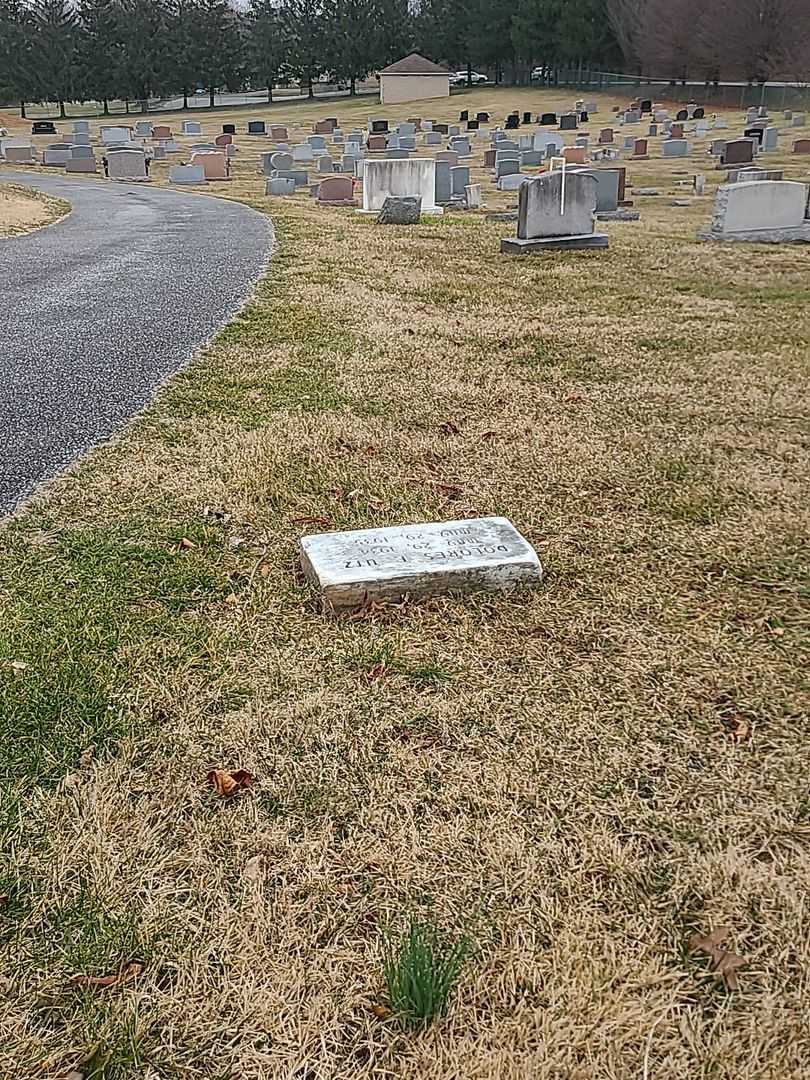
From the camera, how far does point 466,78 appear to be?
269 ft

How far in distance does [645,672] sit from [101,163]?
33633 millimetres

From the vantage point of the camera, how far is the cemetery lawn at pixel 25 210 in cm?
1451

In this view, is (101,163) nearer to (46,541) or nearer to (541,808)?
(46,541)

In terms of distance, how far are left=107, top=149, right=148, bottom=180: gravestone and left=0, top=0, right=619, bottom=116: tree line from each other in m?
51.7

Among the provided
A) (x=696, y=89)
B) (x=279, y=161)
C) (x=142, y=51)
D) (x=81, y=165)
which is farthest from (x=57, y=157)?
(x=142, y=51)

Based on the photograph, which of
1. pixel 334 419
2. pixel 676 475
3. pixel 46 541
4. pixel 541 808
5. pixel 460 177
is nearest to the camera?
pixel 541 808

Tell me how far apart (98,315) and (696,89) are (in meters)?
60.4

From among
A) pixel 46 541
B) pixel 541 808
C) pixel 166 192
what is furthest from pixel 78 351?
pixel 166 192

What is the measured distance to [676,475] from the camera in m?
4.68

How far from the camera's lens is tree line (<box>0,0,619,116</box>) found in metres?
71.1

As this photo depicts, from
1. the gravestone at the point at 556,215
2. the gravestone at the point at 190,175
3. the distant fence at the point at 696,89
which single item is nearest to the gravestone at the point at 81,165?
the gravestone at the point at 190,175

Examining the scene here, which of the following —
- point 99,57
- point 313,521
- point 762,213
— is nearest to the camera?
point 313,521

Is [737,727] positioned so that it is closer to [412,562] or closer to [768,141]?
[412,562]

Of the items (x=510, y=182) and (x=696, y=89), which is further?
(x=696, y=89)
